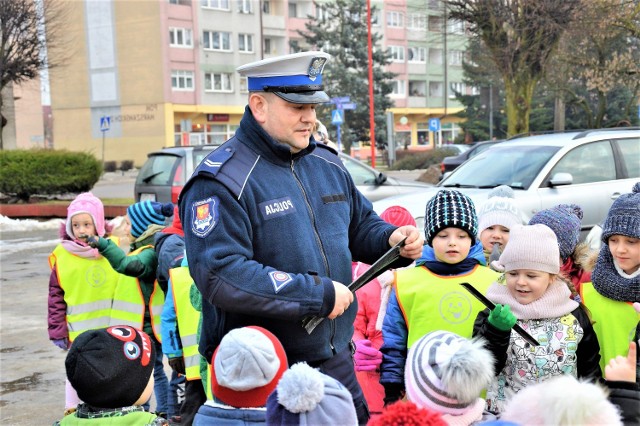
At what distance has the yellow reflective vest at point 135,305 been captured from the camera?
5.48m

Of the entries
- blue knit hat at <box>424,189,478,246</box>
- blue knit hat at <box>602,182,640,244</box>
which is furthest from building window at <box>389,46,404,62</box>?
blue knit hat at <box>602,182,640,244</box>

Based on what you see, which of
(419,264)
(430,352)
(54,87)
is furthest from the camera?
(54,87)

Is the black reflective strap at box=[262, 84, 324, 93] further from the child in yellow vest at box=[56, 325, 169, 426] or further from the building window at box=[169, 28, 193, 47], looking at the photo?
the building window at box=[169, 28, 193, 47]

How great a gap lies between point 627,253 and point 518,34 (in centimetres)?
2426

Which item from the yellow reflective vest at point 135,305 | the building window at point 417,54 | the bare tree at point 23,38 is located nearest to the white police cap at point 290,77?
the yellow reflective vest at point 135,305

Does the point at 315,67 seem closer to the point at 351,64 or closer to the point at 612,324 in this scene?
the point at 612,324

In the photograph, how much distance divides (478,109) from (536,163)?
44678 millimetres

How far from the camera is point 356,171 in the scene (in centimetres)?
1344

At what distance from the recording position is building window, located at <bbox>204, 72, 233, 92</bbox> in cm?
5788

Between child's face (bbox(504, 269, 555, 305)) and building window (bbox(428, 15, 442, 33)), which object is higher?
building window (bbox(428, 15, 442, 33))

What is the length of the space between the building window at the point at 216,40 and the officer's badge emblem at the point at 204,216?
56368mm

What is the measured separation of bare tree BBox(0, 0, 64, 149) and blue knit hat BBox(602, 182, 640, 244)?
2963 centimetres

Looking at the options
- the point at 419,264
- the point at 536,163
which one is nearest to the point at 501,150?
the point at 536,163

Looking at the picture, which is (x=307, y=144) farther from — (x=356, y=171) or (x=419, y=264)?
(x=356, y=171)
